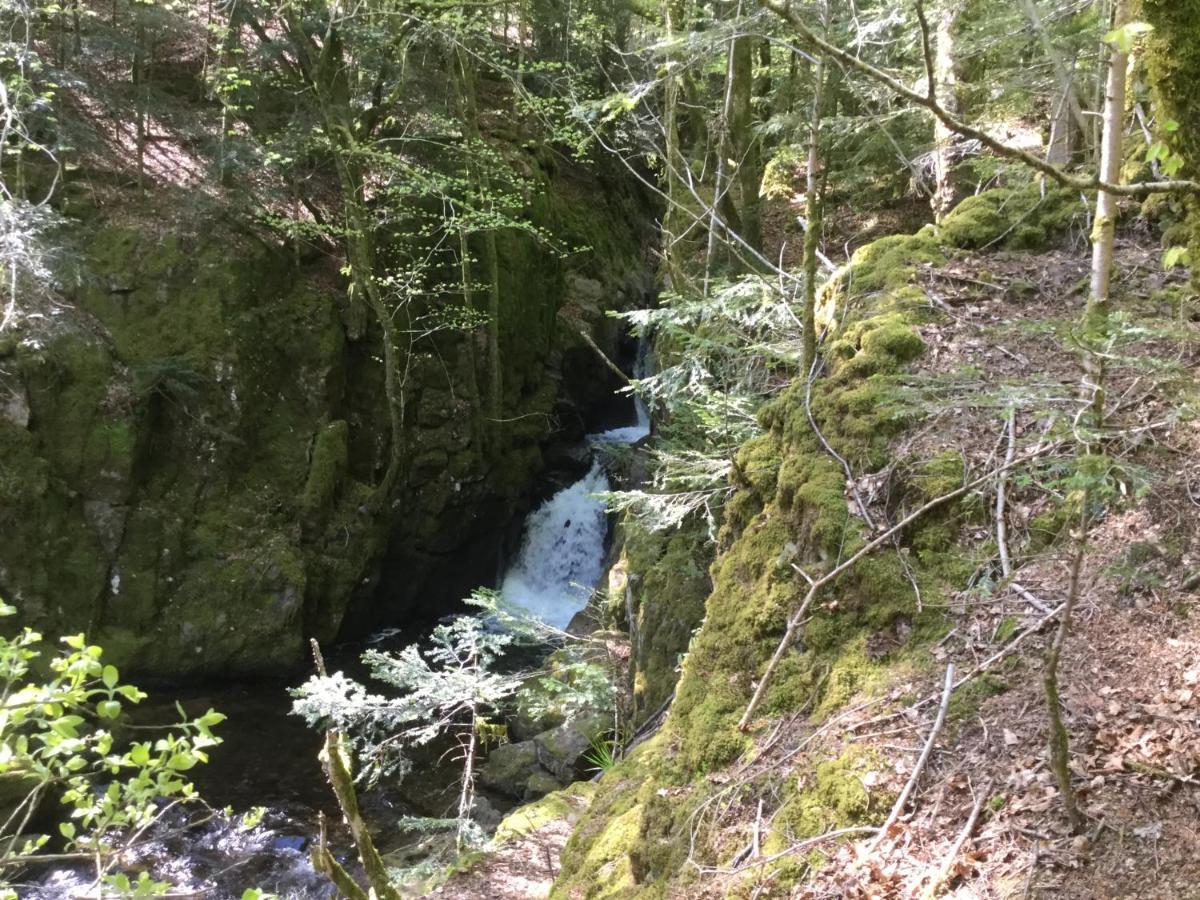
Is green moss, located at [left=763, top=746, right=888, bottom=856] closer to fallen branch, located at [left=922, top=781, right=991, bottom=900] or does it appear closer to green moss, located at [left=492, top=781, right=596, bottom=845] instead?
fallen branch, located at [left=922, top=781, right=991, bottom=900]

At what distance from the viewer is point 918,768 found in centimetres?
244

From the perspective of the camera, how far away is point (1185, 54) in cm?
209

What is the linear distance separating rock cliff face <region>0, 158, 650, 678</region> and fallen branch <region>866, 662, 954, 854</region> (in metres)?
9.56

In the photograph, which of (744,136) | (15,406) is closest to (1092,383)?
(744,136)

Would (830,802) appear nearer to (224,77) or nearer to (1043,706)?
(1043,706)

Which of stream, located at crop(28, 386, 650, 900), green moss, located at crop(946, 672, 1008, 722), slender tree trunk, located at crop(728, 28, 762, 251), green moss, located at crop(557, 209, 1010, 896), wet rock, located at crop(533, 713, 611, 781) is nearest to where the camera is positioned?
green moss, located at crop(946, 672, 1008, 722)

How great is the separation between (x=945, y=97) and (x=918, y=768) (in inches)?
272

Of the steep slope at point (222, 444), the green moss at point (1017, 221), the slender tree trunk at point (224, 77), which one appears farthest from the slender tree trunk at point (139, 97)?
the green moss at point (1017, 221)

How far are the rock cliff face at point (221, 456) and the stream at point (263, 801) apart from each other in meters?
0.52

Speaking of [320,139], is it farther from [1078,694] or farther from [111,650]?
[1078,694]

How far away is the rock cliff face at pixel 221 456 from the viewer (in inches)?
376

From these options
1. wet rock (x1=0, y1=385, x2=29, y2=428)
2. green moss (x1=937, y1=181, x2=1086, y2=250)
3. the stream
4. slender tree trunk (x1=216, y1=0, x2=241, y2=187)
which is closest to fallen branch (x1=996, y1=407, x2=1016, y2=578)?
green moss (x1=937, y1=181, x2=1086, y2=250)

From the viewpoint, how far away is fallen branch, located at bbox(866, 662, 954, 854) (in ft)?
Result: 7.68

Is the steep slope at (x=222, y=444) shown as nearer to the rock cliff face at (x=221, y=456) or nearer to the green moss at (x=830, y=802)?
the rock cliff face at (x=221, y=456)
